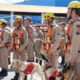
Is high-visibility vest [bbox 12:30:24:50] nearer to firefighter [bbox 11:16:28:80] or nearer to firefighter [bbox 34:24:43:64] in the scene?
firefighter [bbox 11:16:28:80]

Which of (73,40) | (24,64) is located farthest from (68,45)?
(24,64)

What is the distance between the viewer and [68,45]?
3494 millimetres

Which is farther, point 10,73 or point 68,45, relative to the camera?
point 10,73

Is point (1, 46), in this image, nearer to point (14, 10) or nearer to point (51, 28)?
point (51, 28)

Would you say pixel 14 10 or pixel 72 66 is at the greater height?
pixel 14 10

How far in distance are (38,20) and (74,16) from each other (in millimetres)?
29258

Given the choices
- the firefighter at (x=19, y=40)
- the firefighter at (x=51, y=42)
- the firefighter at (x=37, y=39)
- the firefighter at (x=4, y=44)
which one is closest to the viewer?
the firefighter at (x=51, y=42)

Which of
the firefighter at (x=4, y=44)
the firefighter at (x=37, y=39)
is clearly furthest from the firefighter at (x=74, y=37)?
the firefighter at (x=37, y=39)

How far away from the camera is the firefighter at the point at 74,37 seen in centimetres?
322

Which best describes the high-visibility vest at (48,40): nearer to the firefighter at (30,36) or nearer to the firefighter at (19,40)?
the firefighter at (19,40)

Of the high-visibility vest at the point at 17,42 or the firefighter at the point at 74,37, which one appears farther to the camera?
the high-visibility vest at the point at 17,42

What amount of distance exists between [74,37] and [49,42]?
1576 millimetres

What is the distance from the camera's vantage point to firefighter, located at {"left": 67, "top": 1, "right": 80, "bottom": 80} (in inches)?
127

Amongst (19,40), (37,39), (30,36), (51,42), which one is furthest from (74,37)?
(37,39)
